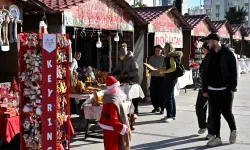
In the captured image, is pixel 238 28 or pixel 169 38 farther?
pixel 238 28

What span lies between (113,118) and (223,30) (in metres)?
16.4

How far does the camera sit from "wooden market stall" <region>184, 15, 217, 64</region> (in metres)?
15.8

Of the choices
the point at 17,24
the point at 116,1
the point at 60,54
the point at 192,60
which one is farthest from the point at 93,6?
the point at 192,60

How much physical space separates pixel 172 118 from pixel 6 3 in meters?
4.42

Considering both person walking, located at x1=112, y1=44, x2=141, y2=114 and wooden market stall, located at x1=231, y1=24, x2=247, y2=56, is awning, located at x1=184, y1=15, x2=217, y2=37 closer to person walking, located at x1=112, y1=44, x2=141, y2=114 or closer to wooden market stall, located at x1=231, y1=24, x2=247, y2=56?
wooden market stall, located at x1=231, y1=24, x2=247, y2=56

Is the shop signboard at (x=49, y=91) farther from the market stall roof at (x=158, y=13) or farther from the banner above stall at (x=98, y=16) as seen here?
the market stall roof at (x=158, y=13)

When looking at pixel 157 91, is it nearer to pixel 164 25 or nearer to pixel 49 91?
pixel 164 25

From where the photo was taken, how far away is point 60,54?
5.05m

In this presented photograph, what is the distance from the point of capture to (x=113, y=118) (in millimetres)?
4598

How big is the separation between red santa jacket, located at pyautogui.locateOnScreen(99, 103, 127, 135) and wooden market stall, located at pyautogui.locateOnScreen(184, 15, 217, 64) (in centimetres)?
1116

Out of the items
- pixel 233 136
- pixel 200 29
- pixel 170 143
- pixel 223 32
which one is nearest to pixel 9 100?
pixel 170 143

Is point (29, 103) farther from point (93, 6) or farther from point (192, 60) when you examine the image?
point (192, 60)

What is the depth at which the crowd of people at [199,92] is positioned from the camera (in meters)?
4.72

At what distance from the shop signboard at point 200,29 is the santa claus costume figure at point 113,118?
11132 mm
